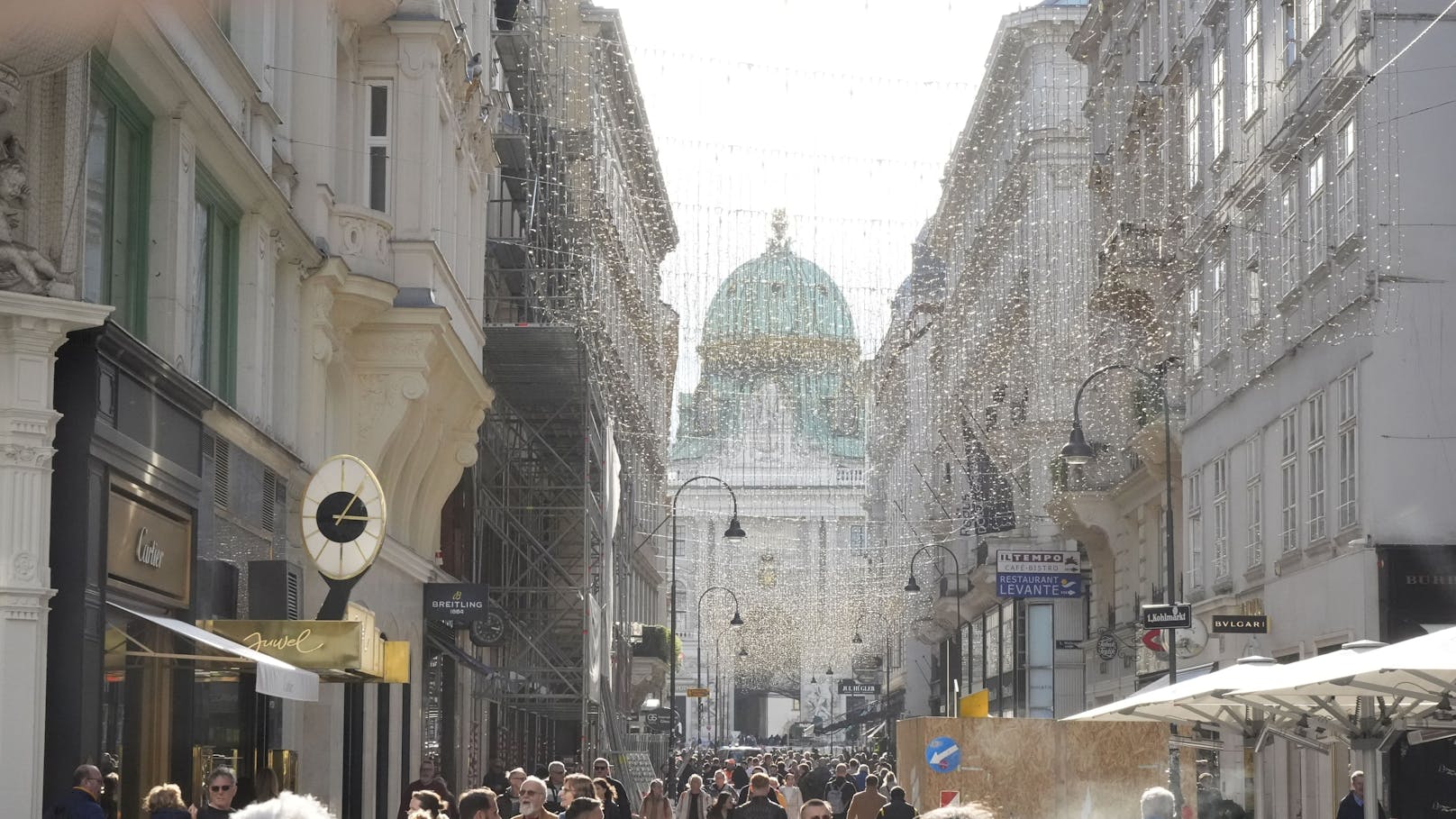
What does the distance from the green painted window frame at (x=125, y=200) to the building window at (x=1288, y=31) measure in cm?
1748

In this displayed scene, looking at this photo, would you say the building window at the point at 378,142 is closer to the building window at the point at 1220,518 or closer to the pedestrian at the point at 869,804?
the pedestrian at the point at 869,804

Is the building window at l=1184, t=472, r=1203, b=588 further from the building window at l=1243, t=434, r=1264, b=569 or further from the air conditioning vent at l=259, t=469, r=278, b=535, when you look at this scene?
the air conditioning vent at l=259, t=469, r=278, b=535

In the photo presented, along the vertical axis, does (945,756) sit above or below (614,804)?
above

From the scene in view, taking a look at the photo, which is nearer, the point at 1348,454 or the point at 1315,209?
the point at 1348,454

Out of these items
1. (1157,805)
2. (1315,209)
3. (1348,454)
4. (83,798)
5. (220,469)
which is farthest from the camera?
(1315,209)

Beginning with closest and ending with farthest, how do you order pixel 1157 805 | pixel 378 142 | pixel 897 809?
pixel 1157 805, pixel 897 809, pixel 378 142

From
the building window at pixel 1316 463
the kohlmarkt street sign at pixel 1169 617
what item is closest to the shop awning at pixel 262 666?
the kohlmarkt street sign at pixel 1169 617

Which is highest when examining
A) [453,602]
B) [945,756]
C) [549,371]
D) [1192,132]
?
[1192,132]

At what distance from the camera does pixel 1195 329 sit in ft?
125

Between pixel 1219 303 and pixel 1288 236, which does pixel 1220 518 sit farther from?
pixel 1288 236

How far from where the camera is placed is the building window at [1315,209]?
27781 mm

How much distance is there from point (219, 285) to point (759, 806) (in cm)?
684

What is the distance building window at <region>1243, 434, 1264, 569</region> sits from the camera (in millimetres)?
32406

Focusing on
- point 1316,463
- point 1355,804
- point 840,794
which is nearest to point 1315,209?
point 1316,463
